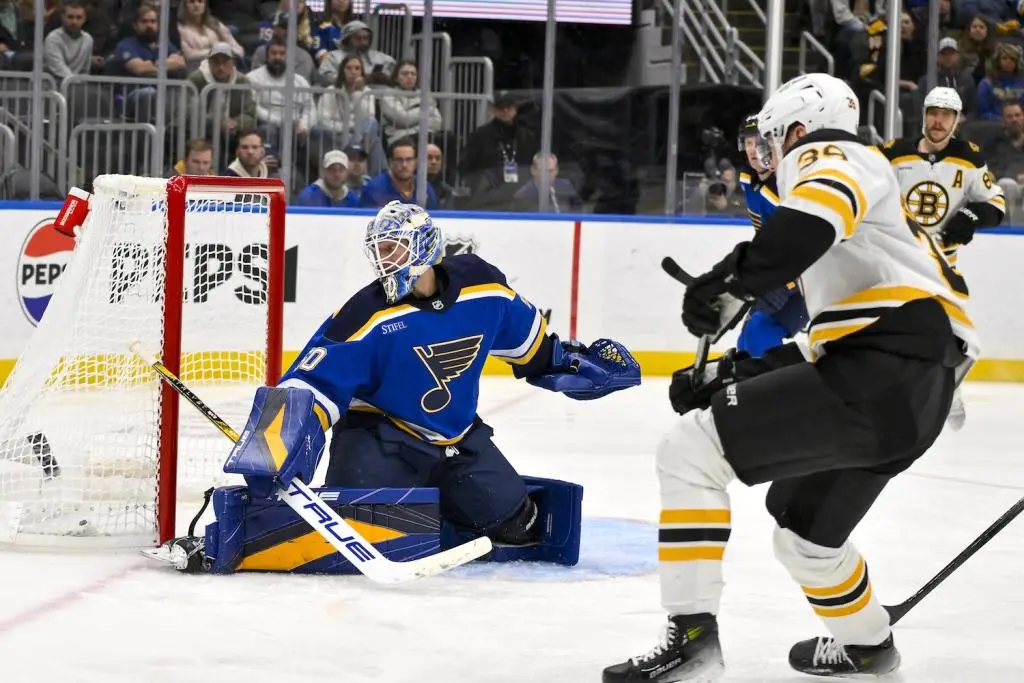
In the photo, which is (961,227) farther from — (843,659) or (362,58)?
(843,659)

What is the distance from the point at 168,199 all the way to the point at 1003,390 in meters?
5.45

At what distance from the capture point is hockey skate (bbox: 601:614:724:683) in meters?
2.56

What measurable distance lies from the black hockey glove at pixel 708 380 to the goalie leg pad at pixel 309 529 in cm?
105

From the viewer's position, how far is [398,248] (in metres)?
3.58

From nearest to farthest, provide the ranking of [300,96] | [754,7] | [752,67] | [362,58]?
[300,96]
[362,58]
[752,67]
[754,7]

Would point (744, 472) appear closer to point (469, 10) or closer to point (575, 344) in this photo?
point (575, 344)

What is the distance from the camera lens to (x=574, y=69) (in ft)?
27.0

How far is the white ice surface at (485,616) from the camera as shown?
2836mm

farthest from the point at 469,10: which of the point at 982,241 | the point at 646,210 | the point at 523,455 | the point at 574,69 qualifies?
the point at 523,455

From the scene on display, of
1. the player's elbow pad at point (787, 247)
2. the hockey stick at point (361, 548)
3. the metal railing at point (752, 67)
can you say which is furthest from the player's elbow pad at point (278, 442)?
the metal railing at point (752, 67)

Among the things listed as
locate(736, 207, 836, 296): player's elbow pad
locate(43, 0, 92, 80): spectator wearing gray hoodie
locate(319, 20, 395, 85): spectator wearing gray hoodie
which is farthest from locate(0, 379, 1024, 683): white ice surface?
locate(43, 0, 92, 80): spectator wearing gray hoodie

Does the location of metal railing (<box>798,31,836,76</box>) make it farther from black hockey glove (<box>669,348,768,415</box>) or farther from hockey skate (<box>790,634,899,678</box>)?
black hockey glove (<box>669,348,768,415</box>)

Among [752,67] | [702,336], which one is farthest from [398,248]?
[752,67]

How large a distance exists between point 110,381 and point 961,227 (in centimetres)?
404
